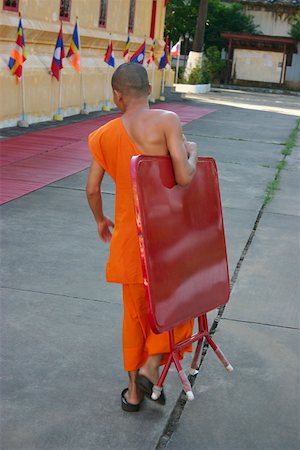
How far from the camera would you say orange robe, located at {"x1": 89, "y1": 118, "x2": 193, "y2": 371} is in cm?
379

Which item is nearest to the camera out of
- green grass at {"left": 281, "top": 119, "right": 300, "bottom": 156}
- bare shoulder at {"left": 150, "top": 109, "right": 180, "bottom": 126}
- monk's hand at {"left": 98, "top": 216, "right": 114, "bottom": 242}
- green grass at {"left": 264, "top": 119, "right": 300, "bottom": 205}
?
bare shoulder at {"left": 150, "top": 109, "right": 180, "bottom": 126}

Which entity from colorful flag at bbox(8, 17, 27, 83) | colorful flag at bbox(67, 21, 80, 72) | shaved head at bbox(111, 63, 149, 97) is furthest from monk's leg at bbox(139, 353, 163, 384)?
colorful flag at bbox(67, 21, 80, 72)

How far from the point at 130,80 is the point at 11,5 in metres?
12.6

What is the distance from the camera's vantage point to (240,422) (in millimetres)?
3955

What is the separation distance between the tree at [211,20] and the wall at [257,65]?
96.3 inches

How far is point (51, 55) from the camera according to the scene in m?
17.5

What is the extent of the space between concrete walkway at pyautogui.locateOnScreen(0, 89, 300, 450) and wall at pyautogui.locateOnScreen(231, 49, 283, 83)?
1518 inches

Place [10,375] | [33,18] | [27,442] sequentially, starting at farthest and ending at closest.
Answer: [33,18] < [10,375] < [27,442]

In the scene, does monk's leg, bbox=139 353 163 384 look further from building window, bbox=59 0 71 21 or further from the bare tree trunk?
the bare tree trunk

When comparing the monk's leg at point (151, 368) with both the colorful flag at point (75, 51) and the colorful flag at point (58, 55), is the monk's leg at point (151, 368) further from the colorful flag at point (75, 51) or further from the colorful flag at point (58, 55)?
the colorful flag at point (75, 51)

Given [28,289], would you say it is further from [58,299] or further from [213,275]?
[213,275]

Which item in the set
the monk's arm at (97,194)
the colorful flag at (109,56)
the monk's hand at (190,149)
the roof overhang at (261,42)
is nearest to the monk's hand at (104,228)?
the monk's arm at (97,194)

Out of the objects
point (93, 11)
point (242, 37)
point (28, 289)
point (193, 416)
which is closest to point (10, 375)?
point (193, 416)

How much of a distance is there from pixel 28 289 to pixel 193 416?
2121mm
